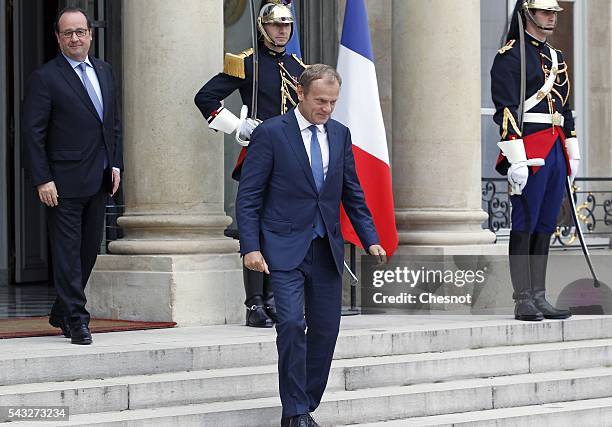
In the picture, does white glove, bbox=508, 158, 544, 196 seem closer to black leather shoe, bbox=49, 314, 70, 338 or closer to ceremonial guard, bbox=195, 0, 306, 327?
ceremonial guard, bbox=195, 0, 306, 327

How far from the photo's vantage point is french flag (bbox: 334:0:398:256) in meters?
9.81

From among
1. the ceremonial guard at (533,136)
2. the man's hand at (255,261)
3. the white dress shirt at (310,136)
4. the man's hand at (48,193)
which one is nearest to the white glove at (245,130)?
the man's hand at (48,193)

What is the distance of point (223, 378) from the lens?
7.38m

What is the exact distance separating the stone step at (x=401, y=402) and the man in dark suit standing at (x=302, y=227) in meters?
0.49

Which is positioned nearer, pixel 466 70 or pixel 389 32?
pixel 466 70

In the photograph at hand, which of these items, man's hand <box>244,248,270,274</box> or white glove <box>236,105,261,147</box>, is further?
white glove <box>236,105,261,147</box>

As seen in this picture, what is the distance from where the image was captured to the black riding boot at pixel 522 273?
30.5 ft

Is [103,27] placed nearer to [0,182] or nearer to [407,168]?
[407,168]

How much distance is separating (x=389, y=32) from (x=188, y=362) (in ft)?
15.6

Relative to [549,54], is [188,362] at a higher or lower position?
lower

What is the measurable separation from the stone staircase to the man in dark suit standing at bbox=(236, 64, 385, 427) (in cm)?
57

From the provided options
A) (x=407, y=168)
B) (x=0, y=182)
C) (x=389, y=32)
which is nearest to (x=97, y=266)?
(x=407, y=168)

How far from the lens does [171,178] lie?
920 centimetres

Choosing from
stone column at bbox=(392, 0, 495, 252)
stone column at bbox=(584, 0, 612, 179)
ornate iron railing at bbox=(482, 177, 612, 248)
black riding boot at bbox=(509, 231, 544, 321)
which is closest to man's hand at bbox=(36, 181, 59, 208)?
black riding boot at bbox=(509, 231, 544, 321)
